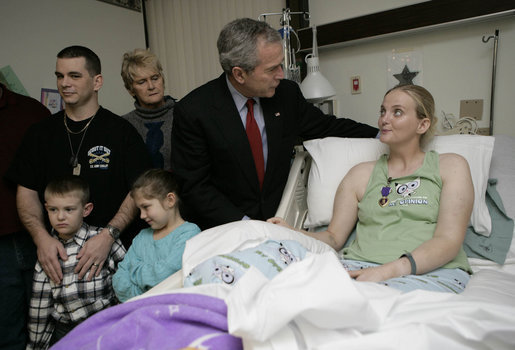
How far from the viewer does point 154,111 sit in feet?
6.96

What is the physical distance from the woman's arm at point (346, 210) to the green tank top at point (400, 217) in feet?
0.16

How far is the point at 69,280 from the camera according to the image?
165cm

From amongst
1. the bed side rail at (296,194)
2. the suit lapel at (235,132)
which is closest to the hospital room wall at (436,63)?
the bed side rail at (296,194)

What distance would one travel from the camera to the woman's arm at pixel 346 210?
1.59 metres

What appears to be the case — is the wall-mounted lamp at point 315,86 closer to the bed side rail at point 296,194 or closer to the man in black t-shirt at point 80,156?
the bed side rail at point 296,194

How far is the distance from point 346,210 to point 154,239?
35.2 inches

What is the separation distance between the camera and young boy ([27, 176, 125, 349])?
165 cm

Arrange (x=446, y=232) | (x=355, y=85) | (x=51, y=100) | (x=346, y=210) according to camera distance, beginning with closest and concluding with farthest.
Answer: (x=446, y=232)
(x=346, y=210)
(x=355, y=85)
(x=51, y=100)

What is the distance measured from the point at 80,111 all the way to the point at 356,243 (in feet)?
4.94

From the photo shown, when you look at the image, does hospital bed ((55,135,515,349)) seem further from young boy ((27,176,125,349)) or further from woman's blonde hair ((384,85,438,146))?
young boy ((27,176,125,349))

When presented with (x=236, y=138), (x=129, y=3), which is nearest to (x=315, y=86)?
(x=236, y=138)

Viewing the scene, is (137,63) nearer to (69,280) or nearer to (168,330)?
(69,280)

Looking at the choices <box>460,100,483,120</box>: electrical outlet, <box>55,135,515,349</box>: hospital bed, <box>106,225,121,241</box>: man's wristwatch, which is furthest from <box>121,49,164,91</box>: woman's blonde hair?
<box>460,100,483,120</box>: electrical outlet

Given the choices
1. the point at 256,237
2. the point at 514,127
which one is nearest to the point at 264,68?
the point at 256,237
